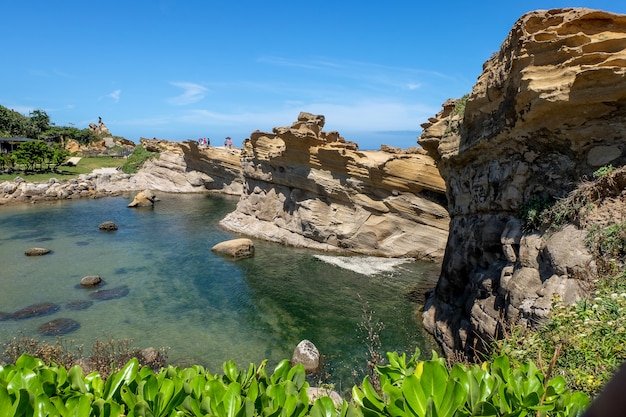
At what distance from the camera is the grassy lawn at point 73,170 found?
49406mm

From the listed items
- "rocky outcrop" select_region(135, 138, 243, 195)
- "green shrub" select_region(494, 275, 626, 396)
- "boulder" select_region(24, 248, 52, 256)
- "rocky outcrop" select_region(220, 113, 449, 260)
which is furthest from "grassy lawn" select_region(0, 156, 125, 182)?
"green shrub" select_region(494, 275, 626, 396)

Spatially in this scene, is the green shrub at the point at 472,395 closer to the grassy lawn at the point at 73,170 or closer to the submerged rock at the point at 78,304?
the submerged rock at the point at 78,304

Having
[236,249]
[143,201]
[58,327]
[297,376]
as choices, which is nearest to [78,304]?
[58,327]

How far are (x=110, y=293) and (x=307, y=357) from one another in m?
10.7

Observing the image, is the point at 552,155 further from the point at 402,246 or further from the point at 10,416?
the point at 402,246

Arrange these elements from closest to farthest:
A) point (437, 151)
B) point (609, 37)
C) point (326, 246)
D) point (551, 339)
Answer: point (551, 339), point (609, 37), point (437, 151), point (326, 246)

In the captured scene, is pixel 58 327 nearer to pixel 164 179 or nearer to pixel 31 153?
pixel 164 179

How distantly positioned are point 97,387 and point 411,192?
21.6 m

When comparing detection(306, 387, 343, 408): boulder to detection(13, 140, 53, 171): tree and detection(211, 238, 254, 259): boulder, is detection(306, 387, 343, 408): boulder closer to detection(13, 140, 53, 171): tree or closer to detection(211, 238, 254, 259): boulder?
detection(211, 238, 254, 259): boulder

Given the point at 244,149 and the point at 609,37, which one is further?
the point at 244,149

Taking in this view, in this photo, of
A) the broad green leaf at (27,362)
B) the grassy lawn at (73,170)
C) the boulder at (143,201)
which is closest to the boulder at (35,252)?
the boulder at (143,201)

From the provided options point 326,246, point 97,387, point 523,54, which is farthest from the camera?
point 326,246

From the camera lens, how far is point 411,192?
24000 millimetres

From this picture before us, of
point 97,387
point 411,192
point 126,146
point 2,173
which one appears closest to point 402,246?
point 411,192
